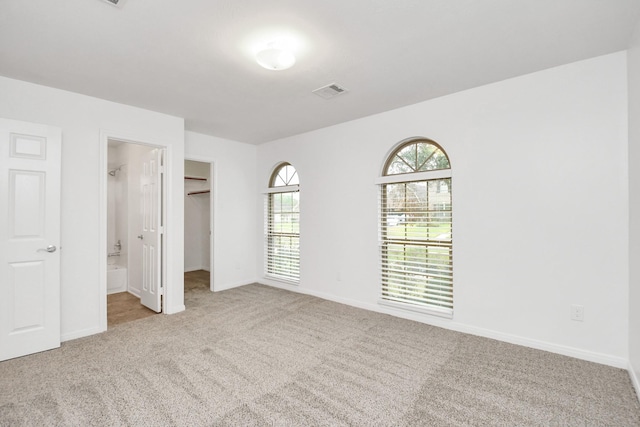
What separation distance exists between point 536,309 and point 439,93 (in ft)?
→ 7.72

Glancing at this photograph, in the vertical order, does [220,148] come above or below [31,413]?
above

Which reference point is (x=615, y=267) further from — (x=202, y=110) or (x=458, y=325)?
(x=202, y=110)

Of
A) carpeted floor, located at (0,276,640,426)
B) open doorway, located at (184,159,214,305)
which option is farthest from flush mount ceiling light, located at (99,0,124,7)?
open doorway, located at (184,159,214,305)

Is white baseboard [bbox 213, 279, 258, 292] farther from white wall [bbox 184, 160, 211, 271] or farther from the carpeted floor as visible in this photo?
white wall [bbox 184, 160, 211, 271]

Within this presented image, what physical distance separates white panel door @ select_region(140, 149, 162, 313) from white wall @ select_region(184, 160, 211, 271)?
2.66 metres

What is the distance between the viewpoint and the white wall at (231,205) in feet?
16.1

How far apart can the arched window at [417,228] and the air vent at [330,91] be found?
1133 mm

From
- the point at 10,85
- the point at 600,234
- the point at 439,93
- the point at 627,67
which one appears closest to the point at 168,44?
the point at 10,85

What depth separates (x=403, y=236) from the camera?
12.1ft

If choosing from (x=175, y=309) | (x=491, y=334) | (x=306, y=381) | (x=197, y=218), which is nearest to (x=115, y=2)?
(x=306, y=381)

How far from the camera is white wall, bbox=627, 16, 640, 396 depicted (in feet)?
6.92

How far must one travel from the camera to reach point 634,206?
2.23m

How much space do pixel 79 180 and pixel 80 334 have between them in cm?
162

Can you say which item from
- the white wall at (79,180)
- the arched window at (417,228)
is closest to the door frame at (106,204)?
the white wall at (79,180)
